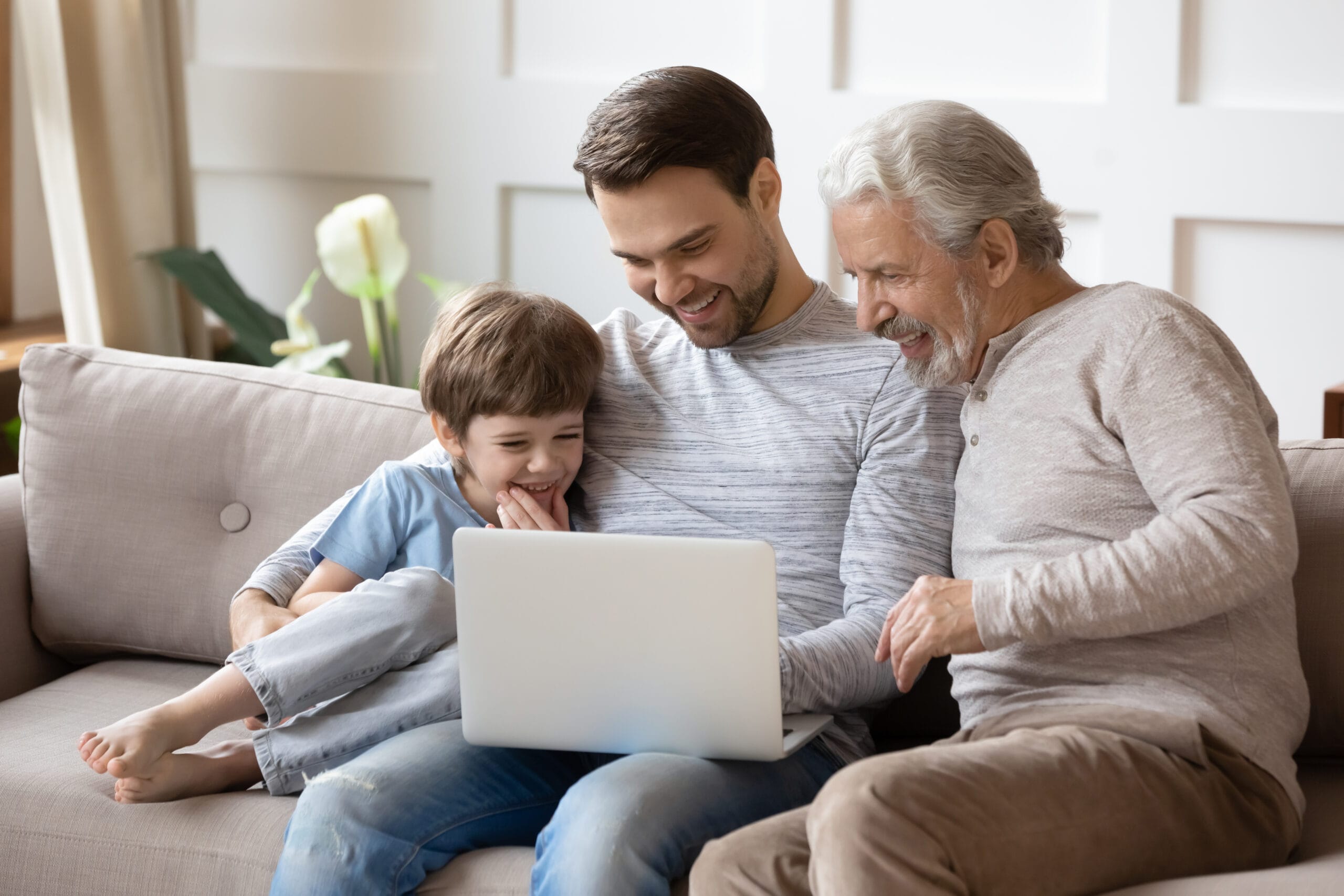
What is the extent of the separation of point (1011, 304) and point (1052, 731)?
0.46 metres

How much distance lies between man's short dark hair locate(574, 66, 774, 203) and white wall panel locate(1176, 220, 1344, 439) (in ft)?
4.71

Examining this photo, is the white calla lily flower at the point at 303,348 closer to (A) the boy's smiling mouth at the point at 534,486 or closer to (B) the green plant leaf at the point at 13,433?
(B) the green plant leaf at the point at 13,433

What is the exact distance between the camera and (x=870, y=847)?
43.5 inches

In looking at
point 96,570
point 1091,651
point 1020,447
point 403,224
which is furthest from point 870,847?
point 403,224

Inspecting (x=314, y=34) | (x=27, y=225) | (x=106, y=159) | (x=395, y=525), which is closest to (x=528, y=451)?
(x=395, y=525)

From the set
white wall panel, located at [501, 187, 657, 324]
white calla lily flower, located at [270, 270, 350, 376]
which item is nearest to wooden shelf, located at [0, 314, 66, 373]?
white calla lily flower, located at [270, 270, 350, 376]

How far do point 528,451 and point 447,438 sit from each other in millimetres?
128

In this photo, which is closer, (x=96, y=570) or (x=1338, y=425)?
(x=96, y=570)

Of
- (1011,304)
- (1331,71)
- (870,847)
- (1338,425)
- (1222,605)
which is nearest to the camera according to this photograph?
(870,847)

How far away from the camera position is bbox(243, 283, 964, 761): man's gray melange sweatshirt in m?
1.47

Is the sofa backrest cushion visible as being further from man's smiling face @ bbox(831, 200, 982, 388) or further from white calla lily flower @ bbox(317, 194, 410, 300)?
white calla lily flower @ bbox(317, 194, 410, 300)

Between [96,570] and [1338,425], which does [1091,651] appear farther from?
[96,570]

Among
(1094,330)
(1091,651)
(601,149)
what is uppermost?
(601,149)

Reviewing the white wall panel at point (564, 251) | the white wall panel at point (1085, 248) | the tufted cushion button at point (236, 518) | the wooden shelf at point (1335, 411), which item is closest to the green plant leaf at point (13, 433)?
the tufted cushion button at point (236, 518)
